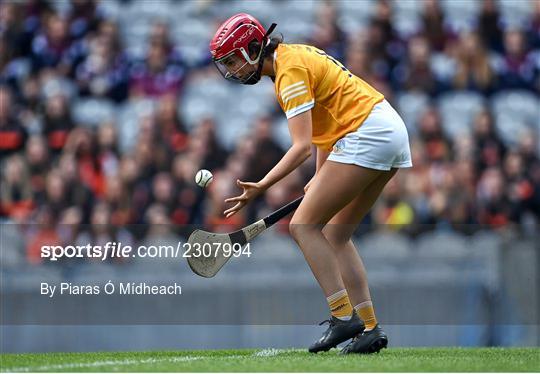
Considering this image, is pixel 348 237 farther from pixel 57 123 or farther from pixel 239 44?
pixel 57 123

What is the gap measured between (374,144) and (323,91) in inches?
17.4

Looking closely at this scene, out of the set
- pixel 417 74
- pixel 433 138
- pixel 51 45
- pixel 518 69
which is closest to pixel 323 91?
pixel 433 138

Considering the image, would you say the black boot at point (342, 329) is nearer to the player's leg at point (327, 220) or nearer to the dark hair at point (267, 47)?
the player's leg at point (327, 220)

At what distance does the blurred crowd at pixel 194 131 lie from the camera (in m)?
12.4

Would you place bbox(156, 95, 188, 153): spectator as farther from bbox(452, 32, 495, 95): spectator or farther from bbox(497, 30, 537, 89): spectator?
bbox(497, 30, 537, 89): spectator

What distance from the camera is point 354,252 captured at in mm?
7637

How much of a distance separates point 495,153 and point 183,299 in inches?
179

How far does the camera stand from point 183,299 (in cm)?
1005

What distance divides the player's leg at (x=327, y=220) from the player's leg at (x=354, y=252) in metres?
0.27

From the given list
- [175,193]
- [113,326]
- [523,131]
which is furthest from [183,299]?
[523,131]

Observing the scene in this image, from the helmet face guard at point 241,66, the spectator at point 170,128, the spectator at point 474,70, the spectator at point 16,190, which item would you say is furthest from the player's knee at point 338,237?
the spectator at point 474,70

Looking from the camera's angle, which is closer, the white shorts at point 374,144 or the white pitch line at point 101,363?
the white pitch line at point 101,363

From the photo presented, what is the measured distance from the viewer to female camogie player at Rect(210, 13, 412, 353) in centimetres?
715

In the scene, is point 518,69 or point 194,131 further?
point 518,69
